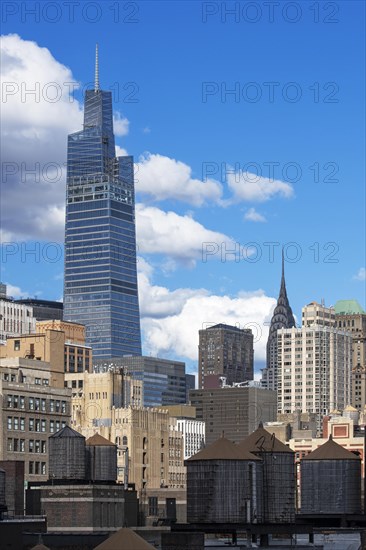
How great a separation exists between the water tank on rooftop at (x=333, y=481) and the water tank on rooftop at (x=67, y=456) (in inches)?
1372

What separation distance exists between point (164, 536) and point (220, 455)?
20698 mm

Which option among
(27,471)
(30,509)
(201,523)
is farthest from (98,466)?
(27,471)

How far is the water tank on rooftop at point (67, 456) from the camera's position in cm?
14088

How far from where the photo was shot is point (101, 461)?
153875 mm

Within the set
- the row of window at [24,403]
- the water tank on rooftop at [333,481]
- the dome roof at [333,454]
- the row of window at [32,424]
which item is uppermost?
the row of window at [24,403]

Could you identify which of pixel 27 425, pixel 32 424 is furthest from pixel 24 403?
pixel 32 424

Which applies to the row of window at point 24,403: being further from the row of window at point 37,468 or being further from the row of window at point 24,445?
the row of window at point 37,468

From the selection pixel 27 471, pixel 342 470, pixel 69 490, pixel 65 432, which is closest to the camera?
pixel 69 490

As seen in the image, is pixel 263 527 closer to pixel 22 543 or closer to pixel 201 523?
pixel 201 523

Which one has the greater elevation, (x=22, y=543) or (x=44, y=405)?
(x=44, y=405)

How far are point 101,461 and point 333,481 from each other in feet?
94.1

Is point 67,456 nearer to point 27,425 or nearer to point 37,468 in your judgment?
point 37,468

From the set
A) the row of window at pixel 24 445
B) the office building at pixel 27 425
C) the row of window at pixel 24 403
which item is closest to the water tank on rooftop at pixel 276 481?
the office building at pixel 27 425

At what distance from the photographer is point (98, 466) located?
502 feet
